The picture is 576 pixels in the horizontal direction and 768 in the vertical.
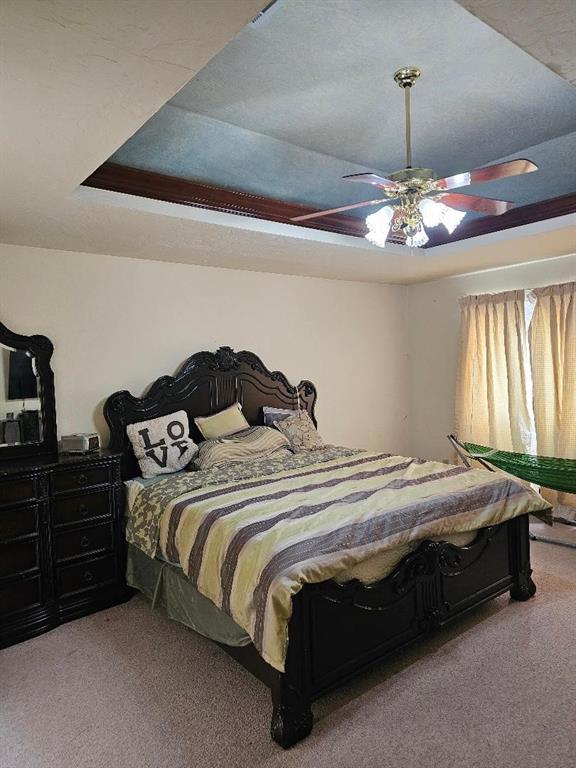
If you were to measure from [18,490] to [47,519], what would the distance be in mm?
231

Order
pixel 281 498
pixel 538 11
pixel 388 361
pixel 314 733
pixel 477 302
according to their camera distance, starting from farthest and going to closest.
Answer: pixel 388 361 < pixel 477 302 < pixel 281 498 < pixel 314 733 < pixel 538 11

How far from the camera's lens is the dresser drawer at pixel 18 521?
264 cm

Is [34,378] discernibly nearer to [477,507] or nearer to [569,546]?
[477,507]

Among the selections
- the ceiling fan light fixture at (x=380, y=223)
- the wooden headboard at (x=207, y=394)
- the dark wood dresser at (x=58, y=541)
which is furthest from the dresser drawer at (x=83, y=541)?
the ceiling fan light fixture at (x=380, y=223)

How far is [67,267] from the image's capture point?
3359 millimetres

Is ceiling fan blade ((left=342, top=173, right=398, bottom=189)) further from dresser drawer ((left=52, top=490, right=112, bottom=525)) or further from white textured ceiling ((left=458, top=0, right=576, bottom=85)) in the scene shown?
dresser drawer ((left=52, top=490, right=112, bottom=525))

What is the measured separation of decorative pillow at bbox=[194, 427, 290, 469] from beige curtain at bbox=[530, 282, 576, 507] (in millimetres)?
2263

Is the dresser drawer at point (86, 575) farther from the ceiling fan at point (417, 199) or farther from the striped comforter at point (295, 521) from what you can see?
the ceiling fan at point (417, 199)

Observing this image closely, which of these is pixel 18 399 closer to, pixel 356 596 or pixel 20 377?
pixel 20 377

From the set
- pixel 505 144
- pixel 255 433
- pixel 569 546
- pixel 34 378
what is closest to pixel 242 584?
pixel 255 433

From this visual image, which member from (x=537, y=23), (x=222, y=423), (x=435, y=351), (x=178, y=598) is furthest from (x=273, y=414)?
(x=537, y=23)

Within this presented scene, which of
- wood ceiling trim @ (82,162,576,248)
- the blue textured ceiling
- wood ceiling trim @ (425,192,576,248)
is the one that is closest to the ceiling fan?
the blue textured ceiling

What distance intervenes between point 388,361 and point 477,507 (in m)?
2.87

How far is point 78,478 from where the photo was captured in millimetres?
2918
